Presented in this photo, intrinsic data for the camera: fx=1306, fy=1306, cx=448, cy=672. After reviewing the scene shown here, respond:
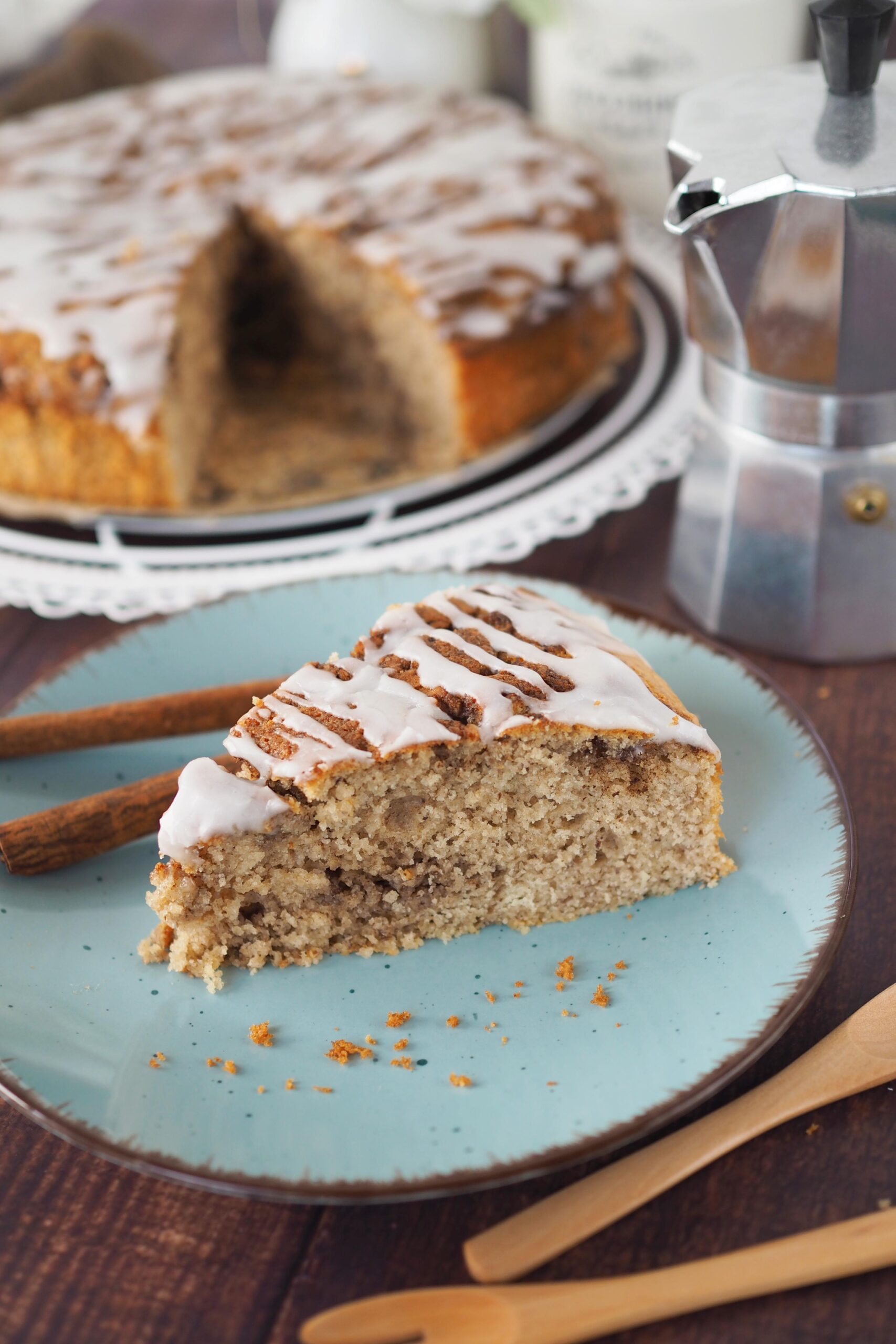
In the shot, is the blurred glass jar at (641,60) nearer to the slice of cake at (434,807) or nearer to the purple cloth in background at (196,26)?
the purple cloth in background at (196,26)

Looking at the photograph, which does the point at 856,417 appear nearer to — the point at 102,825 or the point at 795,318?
the point at 795,318

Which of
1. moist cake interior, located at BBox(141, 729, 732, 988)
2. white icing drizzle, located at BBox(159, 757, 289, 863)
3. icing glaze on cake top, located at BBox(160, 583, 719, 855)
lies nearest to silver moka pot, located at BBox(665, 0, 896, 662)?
icing glaze on cake top, located at BBox(160, 583, 719, 855)

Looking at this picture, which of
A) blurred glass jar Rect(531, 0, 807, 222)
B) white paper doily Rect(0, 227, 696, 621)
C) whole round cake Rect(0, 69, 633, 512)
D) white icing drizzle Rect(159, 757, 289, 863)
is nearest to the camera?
white icing drizzle Rect(159, 757, 289, 863)

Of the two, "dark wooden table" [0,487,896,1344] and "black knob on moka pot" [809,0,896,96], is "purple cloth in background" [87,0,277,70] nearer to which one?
"black knob on moka pot" [809,0,896,96]

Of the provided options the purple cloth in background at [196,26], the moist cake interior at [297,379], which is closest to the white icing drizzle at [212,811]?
the moist cake interior at [297,379]

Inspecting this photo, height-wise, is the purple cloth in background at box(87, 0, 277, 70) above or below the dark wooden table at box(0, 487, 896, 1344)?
above
